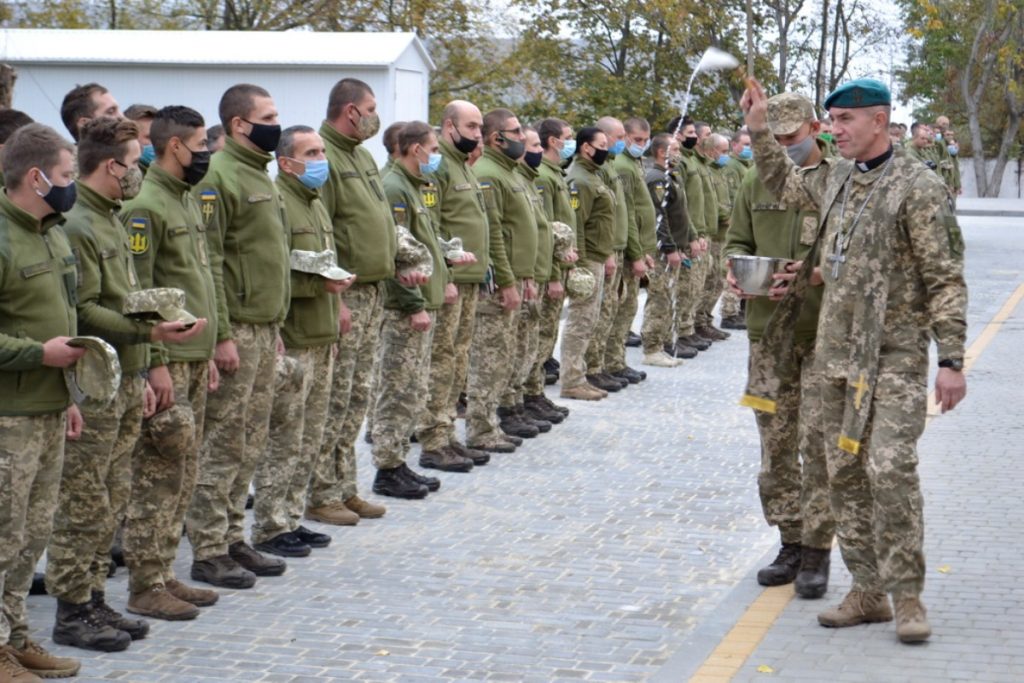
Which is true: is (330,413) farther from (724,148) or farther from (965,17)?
(965,17)

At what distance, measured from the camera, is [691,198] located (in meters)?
17.1

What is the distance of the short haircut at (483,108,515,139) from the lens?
38.9ft

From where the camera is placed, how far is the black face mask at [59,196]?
6.20m

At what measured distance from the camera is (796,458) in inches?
314

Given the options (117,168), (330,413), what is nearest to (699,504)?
(330,413)

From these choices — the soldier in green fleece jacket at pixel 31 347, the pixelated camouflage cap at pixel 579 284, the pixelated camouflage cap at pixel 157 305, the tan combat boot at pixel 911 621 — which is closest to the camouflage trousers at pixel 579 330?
the pixelated camouflage cap at pixel 579 284

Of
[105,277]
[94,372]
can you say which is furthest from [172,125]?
[94,372]

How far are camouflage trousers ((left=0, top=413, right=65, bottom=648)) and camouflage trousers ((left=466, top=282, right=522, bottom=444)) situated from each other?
5.36 metres

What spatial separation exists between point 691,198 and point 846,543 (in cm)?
1025

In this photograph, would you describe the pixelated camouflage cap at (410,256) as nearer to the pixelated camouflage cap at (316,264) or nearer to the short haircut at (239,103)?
the pixelated camouflage cap at (316,264)

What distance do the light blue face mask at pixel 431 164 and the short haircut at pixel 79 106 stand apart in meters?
2.44

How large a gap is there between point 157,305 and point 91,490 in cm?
84

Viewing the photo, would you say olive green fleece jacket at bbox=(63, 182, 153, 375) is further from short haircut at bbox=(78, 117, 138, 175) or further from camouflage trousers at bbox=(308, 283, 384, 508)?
camouflage trousers at bbox=(308, 283, 384, 508)

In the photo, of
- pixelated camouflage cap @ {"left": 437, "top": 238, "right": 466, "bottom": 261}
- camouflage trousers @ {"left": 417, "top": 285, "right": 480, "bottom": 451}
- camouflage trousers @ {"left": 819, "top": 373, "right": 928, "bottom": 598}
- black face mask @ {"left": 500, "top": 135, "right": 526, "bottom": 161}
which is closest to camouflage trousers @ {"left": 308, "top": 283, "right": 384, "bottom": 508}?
pixelated camouflage cap @ {"left": 437, "top": 238, "right": 466, "bottom": 261}
